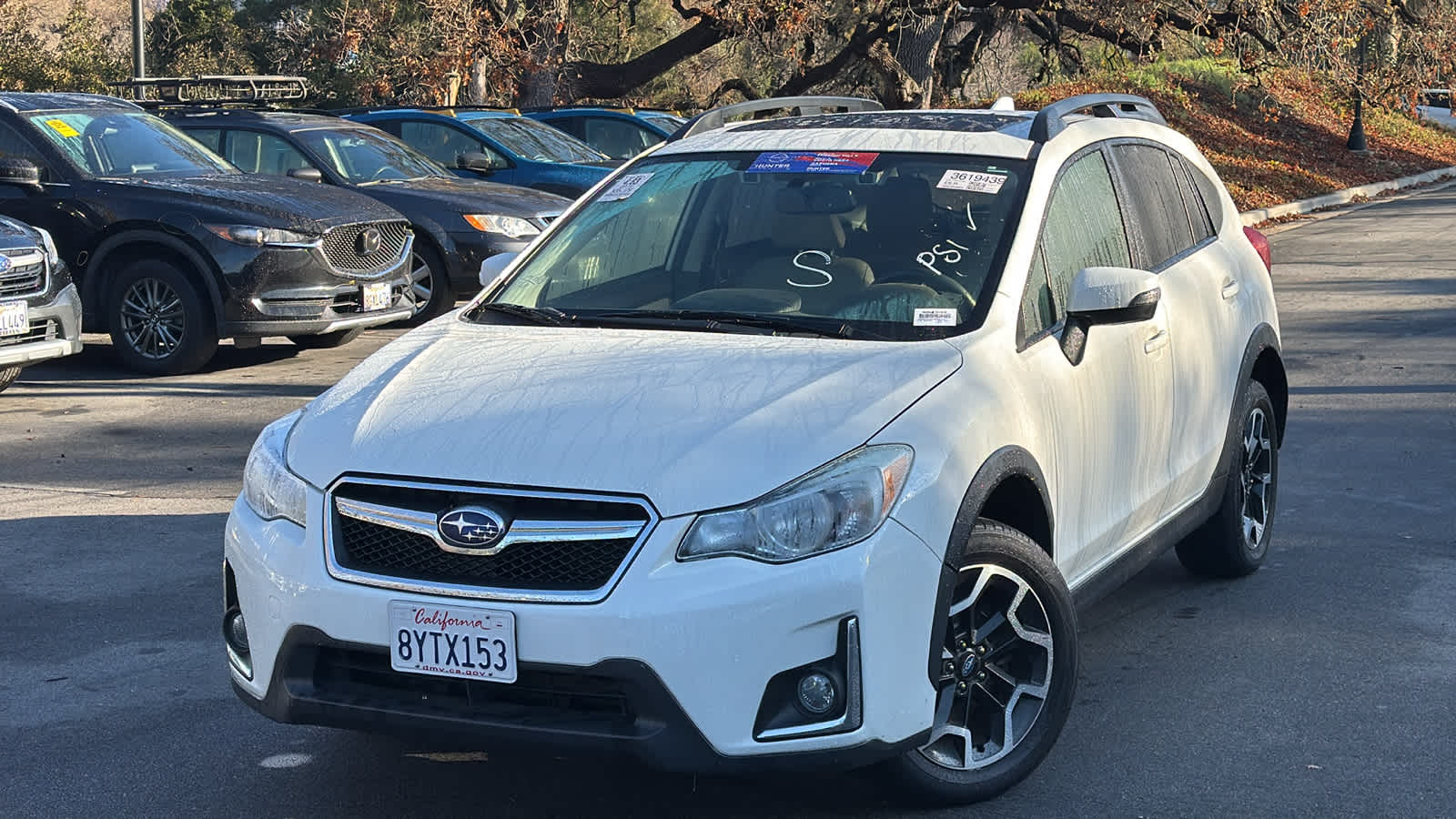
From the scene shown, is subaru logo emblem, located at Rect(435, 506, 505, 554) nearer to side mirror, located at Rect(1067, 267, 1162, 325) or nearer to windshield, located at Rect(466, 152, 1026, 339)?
windshield, located at Rect(466, 152, 1026, 339)

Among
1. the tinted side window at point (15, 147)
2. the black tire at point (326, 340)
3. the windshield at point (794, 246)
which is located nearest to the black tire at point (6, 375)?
the tinted side window at point (15, 147)

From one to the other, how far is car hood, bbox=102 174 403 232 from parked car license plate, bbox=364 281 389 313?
1.53 ft

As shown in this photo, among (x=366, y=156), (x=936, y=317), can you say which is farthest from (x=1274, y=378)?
(x=366, y=156)

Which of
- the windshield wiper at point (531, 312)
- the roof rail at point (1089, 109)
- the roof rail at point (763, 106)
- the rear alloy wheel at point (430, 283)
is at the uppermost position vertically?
the roof rail at point (1089, 109)

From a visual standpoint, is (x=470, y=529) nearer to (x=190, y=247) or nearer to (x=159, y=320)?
(x=190, y=247)

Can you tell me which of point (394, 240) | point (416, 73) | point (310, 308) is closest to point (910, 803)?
point (310, 308)

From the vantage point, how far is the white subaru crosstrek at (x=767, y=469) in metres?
3.69

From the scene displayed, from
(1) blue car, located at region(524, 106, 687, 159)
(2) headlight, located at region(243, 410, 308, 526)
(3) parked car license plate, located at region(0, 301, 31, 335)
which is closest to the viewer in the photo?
(2) headlight, located at region(243, 410, 308, 526)

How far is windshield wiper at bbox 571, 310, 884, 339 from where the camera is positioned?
15.3ft

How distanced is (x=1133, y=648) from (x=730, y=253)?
1.84 metres

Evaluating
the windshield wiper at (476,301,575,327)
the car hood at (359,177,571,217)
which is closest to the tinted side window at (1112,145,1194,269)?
the windshield wiper at (476,301,575,327)

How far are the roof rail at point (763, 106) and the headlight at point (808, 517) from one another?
2331 millimetres

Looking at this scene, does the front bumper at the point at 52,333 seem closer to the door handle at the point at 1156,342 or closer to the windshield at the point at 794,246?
the windshield at the point at 794,246

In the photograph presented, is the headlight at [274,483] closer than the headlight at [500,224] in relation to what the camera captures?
Yes
